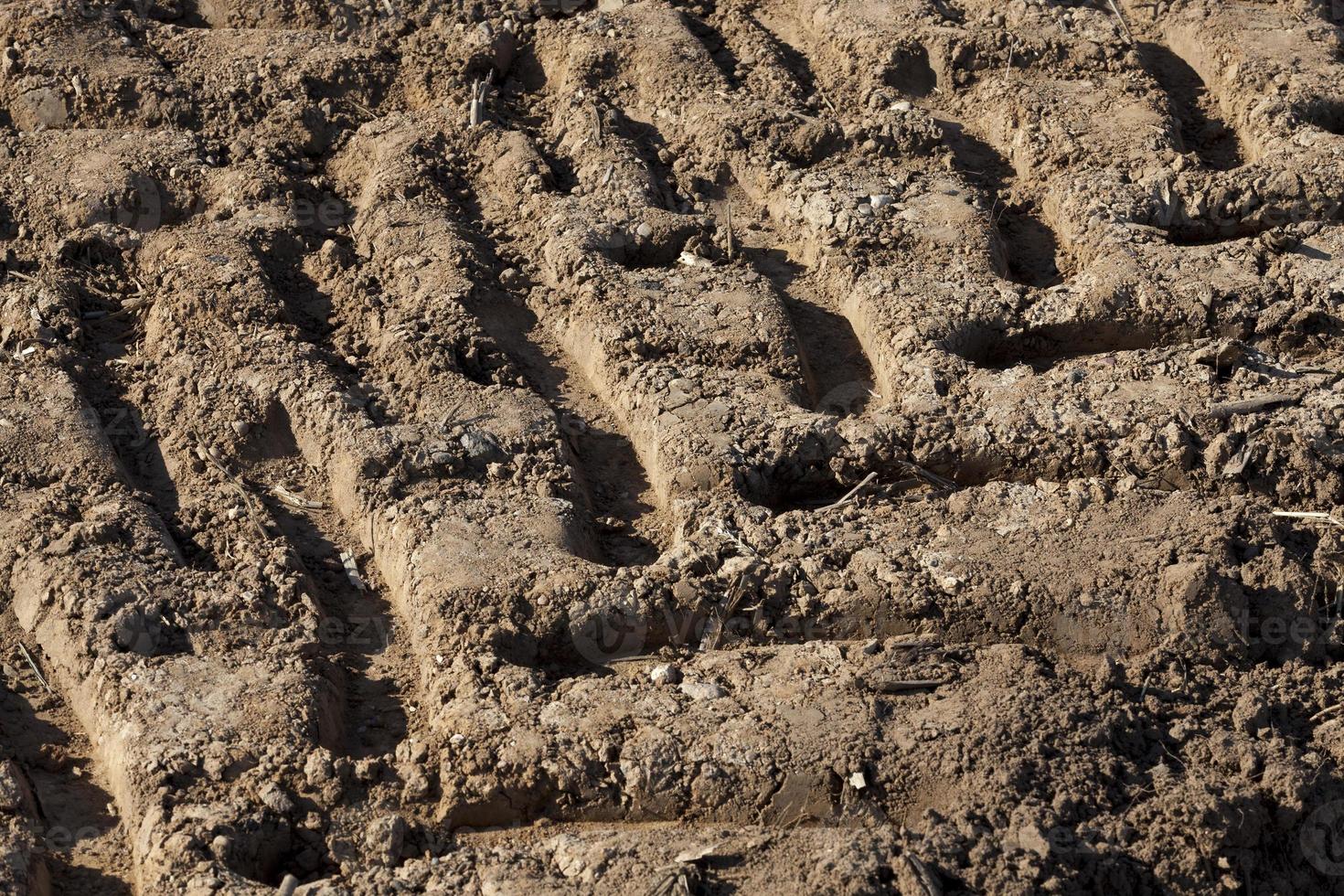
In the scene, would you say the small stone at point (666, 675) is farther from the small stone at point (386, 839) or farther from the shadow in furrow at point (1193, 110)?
the shadow in furrow at point (1193, 110)

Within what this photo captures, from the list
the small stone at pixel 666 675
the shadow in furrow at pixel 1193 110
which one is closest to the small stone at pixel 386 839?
the small stone at pixel 666 675

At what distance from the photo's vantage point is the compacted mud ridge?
3.70m

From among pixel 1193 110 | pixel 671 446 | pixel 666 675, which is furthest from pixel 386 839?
pixel 1193 110

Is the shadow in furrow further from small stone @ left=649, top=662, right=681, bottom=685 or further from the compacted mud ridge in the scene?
small stone @ left=649, top=662, right=681, bottom=685

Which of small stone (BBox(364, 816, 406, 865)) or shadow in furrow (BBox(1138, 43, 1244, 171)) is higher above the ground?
shadow in furrow (BBox(1138, 43, 1244, 171))

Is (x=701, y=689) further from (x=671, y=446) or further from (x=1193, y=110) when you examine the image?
(x=1193, y=110)

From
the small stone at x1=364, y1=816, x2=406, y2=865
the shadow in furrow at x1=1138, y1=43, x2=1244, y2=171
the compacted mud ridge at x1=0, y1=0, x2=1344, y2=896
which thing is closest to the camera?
the small stone at x1=364, y1=816, x2=406, y2=865

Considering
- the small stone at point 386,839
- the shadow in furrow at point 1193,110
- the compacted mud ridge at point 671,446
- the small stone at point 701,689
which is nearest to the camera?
the small stone at point 386,839

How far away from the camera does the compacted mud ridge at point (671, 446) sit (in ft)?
12.1

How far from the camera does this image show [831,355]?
4965 mm

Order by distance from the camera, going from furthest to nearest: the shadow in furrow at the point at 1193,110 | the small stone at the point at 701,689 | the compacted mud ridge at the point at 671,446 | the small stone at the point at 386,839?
1. the shadow in furrow at the point at 1193,110
2. the small stone at the point at 701,689
3. the compacted mud ridge at the point at 671,446
4. the small stone at the point at 386,839

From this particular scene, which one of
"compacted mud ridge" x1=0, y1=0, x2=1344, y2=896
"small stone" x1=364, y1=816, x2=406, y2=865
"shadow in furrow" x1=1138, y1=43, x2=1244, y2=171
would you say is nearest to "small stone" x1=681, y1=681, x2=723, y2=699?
"compacted mud ridge" x1=0, y1=0, x2=1344, y2=896

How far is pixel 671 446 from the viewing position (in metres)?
4.51

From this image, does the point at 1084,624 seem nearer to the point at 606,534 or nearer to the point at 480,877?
the point at 606,534
